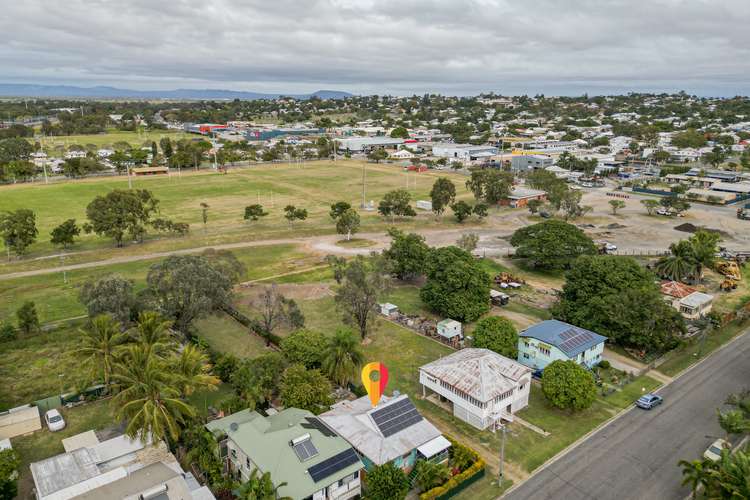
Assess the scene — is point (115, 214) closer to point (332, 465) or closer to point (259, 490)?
point (332, 465)

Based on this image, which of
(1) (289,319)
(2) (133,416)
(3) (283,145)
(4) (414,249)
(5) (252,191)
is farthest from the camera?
(3) (283,145)

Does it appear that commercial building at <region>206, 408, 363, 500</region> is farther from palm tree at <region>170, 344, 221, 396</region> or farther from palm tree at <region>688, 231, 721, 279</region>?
palm tree at <region>688, 231, 721, 279</region>

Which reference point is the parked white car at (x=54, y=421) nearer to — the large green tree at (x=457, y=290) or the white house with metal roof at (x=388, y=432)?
the white house with metal roof at (x=388, y=432)

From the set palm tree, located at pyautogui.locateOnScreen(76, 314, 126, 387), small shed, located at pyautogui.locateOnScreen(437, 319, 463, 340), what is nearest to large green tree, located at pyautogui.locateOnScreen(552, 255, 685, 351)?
small shed, located at pyautogui.locateOnScreen(437, 319, 463, 340)

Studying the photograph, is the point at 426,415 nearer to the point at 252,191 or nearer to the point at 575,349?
the point at 575,349

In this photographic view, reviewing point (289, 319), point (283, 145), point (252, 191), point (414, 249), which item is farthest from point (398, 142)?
point (289, 319)

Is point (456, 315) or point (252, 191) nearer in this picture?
point (456, 315)

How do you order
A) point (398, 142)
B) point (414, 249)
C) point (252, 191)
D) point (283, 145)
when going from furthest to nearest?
point (398, 142) → point (283, 145) → point (252, 191) → point (414, 249)
